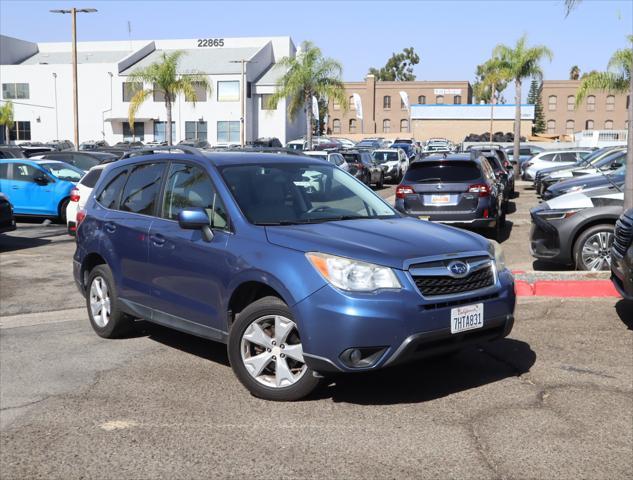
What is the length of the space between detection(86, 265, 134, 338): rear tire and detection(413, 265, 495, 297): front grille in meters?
3.29

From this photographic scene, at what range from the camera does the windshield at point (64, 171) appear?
62.6 ft

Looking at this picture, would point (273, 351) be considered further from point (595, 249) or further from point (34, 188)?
point (34, 188)

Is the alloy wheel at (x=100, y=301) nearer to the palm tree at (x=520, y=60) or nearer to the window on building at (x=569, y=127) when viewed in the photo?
the palm tree at (x=520, y=60)

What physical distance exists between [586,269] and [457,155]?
4603mm

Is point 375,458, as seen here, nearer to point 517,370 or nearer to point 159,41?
point 517,370

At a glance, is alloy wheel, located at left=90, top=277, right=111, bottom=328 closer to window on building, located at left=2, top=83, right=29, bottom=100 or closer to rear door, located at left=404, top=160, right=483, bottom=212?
rear door, located at left=404, top=160, right=483, bottom=212

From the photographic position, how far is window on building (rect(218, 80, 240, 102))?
65.8 metres

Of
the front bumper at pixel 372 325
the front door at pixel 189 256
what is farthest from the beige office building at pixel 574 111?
the front bumper at pixel 372 325

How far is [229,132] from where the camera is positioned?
6531 cm

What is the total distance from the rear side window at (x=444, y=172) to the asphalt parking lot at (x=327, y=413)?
247 inches

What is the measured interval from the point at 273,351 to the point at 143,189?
2.44 meters

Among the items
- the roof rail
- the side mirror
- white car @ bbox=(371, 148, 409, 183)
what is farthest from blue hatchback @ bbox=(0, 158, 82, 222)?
white car @ bbox=(371, 148, 409, 183)

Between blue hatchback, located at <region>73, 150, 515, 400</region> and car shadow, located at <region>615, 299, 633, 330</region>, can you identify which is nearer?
blue hatchback, located at <region>73, 150, 515, 400</region>

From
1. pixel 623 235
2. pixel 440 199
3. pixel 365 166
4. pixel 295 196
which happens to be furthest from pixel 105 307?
pixel 365 166
